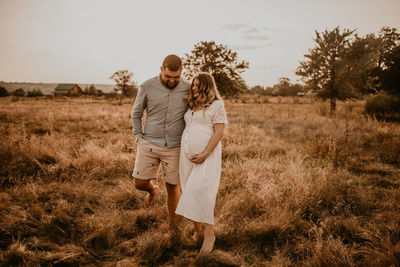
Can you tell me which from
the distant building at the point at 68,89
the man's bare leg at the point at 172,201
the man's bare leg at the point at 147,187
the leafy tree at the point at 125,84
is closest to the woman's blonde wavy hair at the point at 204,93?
the man's bare leg at the point at 172,201

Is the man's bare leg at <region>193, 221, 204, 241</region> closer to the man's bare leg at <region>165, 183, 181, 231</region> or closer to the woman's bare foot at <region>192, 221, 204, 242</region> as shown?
the woman's bare foot at <region>192, 221, 204, 242</region>

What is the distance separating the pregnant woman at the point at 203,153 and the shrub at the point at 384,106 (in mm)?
14414

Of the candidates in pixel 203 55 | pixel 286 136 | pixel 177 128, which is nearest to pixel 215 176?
pixel 177 128

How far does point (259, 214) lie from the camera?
11.9 feet

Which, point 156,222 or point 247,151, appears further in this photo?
point 247,151

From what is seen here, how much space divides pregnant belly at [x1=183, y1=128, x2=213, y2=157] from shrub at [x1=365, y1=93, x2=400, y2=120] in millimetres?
14498

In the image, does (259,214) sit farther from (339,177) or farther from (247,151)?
(247,151)

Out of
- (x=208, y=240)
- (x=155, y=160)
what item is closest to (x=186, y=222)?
(x=208, y=240)

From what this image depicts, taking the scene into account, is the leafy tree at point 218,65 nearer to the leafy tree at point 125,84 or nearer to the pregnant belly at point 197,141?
the pregnant belly at point 197,141

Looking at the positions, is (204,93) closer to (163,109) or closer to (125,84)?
(163,109)

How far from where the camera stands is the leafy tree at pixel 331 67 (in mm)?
16812

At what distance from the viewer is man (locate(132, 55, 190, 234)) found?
3061 mm

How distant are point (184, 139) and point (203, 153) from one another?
320 mm

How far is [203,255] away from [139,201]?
1739 mm
